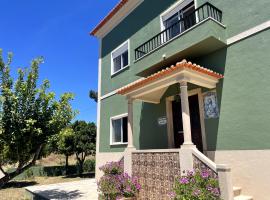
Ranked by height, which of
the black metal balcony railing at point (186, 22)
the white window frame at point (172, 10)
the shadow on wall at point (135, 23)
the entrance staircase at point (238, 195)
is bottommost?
the entrance staircase at point (238, 195)

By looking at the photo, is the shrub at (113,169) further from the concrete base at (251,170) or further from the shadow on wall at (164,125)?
the concrete base at (251,170)

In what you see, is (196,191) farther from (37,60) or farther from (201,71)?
(37,60)

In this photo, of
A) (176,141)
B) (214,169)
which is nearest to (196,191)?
(214,169)

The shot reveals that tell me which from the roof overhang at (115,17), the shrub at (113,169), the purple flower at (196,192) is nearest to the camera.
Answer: the purple flower at (196,192)

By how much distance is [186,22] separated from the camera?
9.90 metres

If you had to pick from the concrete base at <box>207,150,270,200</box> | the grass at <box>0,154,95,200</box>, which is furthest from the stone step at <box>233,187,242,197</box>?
the grass at <box>0,154,95,200</box>

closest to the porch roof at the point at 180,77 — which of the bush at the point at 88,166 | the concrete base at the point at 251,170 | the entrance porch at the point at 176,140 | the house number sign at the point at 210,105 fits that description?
the entrance porch at the point at 176,140

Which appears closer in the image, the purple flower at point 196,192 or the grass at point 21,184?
the purple flower at point 196,192

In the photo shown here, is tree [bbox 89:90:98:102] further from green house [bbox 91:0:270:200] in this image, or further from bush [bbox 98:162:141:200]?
bush [bbox 98:162:141:200]

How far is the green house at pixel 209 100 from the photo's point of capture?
22.4 feet

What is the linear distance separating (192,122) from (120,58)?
24.1 ft

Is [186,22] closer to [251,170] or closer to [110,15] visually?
[251,170]

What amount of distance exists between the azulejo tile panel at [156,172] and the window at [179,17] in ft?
18.8

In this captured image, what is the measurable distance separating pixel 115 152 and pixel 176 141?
4.70 metres
